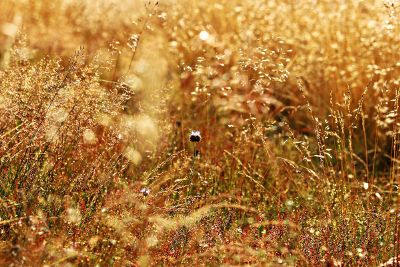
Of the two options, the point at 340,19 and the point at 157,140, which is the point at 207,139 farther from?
the point at 340,19

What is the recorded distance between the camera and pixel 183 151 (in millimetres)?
2982

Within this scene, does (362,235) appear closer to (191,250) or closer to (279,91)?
(191,250)

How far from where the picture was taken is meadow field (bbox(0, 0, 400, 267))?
7.29 ft

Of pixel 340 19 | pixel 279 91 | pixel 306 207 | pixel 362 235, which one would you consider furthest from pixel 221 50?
pixel 362 235

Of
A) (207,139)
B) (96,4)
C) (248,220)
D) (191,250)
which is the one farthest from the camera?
(96,4)

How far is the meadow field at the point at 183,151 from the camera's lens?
2.22 metres

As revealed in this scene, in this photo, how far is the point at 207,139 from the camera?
3559mm

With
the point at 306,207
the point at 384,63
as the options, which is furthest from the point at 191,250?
the point at 384,63

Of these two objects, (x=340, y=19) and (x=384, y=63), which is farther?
(x=340, y=19)

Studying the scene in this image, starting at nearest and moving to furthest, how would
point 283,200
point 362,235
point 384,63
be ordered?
point 362,235 → point 283,200 → point 384,63

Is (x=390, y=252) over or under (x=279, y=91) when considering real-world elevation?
under

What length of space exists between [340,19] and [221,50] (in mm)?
886

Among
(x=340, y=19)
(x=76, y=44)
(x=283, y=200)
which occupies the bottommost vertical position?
(x=283, y=200)

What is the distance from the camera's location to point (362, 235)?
98.4 inches
